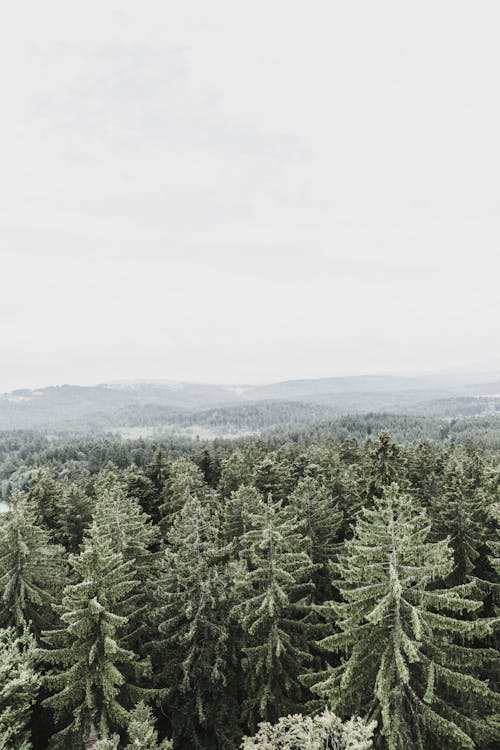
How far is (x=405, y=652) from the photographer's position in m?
14.0

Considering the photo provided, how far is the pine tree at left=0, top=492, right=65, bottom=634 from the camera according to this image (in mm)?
22297

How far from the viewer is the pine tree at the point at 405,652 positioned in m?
13.6

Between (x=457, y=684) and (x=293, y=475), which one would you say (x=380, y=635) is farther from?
(x=293, y=475)

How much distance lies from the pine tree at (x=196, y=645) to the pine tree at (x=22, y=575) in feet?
21.3

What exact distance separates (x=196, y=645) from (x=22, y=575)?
974 cm

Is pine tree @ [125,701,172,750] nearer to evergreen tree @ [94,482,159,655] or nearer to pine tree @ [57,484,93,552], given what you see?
evergreen tree @ [94,482,159,655]

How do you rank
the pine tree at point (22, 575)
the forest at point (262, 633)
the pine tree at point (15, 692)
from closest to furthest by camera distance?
1. the forest at point (262, 633)
2. the pine tree at point (15, 692)
3. the pine tree at point (22, 575)

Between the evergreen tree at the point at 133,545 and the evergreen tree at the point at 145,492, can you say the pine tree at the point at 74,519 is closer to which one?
the evergreen tree at the point at 145,492

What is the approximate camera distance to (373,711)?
590 inches

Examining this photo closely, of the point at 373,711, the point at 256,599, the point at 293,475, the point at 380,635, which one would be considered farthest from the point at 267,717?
the point at 293,475

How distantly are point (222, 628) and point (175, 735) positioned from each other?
15.8ft

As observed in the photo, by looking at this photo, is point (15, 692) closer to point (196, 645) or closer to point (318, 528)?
point (196, 645)

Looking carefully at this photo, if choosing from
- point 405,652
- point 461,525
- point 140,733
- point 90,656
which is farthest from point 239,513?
point 140,733

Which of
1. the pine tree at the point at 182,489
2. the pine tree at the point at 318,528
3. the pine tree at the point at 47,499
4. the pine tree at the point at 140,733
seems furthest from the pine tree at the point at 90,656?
the pine tree at the point at 47,499
